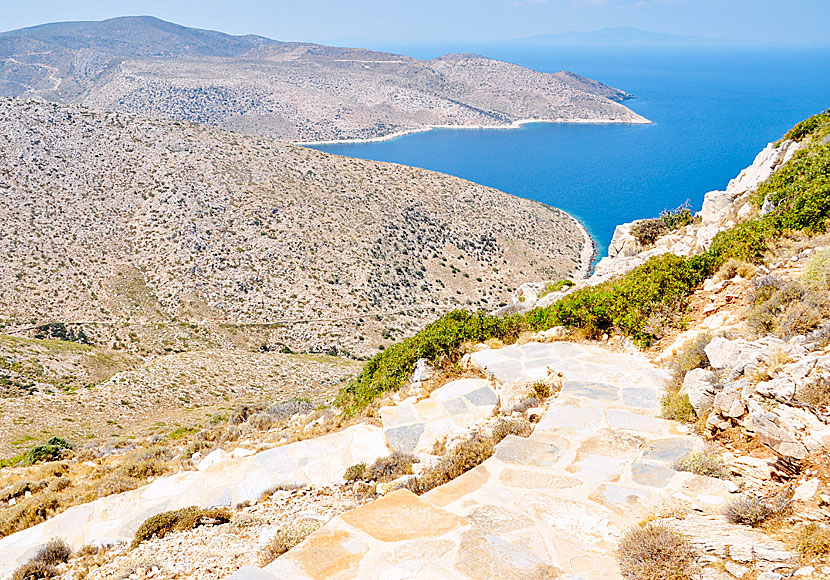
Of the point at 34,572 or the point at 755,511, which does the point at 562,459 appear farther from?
the point at 34,572

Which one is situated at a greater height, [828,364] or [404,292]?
[828,364]

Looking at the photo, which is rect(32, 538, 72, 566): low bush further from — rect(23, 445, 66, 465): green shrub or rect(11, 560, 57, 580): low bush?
rect(23, 445, 66, 465): green shrub

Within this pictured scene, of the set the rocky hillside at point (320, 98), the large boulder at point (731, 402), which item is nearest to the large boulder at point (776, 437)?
the large boulder at point (731, 402)

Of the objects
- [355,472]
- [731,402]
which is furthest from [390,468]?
[731,402]

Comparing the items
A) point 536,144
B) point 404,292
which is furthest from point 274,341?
point 536,144

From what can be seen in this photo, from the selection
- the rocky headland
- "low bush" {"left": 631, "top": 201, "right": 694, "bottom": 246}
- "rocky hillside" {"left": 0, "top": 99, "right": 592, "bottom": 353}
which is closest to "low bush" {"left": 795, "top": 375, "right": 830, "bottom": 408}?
the rocky headland

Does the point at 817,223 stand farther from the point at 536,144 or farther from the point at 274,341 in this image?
the point at 536,144

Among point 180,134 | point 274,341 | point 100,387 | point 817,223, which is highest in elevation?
point 180,134
